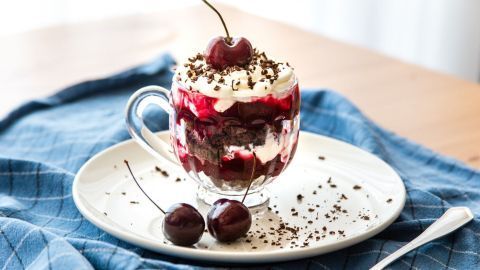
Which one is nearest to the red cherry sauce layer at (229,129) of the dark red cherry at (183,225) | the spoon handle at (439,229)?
the dark red cherry at (183,225)

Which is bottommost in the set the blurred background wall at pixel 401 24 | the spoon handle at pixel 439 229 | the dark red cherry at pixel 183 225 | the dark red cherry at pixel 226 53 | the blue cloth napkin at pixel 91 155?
the blurred background wall at pixel 401 24

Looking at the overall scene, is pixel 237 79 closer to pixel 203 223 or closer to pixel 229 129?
pixel 229 129

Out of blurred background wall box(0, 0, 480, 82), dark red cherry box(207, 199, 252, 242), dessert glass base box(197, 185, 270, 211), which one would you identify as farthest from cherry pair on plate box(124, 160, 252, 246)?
blurred background wall box(0, 0, 480, 82)

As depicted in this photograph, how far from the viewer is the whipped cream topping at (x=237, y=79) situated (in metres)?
1.03

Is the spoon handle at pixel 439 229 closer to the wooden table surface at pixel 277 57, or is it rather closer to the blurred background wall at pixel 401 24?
the wooden table surface at pixel 277 57

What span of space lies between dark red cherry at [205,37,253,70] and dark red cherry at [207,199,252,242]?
183 millimetres

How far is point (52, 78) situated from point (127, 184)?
22.7 inches

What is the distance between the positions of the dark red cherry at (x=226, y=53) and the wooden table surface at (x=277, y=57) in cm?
49

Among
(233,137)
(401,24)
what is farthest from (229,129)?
(401,24)

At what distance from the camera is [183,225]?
0.98m

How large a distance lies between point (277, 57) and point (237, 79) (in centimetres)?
78

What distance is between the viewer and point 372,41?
310cm

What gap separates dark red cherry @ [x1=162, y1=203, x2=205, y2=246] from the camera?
98cm

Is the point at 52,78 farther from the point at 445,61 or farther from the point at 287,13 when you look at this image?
the point at 445,61
